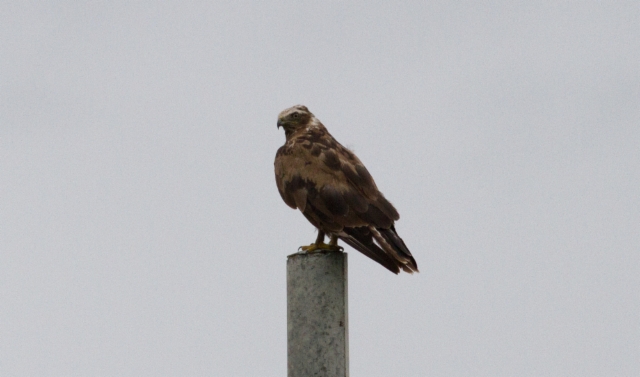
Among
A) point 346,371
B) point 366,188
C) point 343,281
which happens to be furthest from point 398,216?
point 346,371

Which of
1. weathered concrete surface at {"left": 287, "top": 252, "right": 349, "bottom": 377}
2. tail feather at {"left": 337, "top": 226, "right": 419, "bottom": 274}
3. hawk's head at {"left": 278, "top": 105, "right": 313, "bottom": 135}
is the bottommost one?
weathered concrete surface at {"left": 287, "top": 252, "right": 349, "bottom": 377}

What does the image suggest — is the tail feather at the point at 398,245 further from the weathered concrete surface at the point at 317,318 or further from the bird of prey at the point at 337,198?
the weathered concrete surface at the point at 317,318

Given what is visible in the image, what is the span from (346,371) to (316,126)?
2.89 metres

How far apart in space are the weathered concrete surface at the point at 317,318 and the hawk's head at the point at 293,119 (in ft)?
7.73

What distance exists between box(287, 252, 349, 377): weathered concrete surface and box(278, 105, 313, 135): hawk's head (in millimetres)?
2356

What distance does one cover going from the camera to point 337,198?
793cm

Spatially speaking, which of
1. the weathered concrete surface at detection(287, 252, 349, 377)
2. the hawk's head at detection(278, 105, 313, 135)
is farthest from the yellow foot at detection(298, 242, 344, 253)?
the hawk's head at detection(278, 105, 313, 135)

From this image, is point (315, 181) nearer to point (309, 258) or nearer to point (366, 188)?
point (366, 188)

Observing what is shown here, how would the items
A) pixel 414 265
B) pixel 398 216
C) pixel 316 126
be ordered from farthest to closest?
pixel 316 126 < pixel 398 216 < pixel 414 265

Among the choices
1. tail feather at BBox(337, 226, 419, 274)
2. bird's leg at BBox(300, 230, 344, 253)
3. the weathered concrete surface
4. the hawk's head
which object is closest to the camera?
the weathered concrete surface

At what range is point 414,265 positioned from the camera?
744 cm

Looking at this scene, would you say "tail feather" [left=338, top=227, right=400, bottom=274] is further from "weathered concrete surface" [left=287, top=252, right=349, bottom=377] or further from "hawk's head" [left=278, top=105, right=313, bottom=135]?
"hawk's head" [left=278, top=105, right=313, bottom=135]

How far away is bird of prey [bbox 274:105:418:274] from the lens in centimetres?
758

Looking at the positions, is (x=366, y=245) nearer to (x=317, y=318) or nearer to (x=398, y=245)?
(x=398, y=245)
